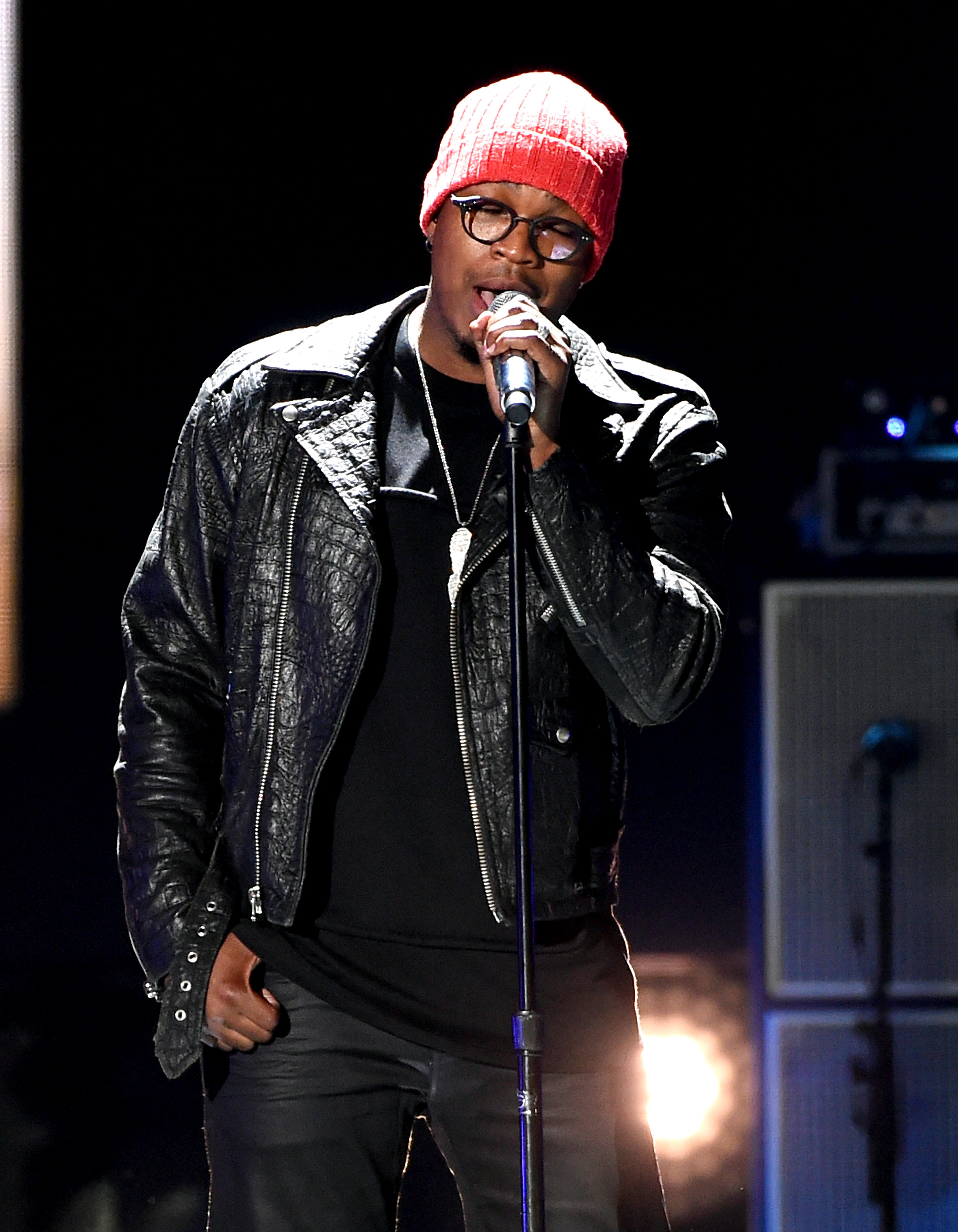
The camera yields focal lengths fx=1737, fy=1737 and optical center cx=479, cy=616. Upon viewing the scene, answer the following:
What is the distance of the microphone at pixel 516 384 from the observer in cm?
132

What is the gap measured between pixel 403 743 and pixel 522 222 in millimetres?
526

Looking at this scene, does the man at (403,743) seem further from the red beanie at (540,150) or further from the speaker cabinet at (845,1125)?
the speaker cabinet at (845,1125)

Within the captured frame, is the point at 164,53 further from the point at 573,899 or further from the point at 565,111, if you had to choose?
the point at 573,899

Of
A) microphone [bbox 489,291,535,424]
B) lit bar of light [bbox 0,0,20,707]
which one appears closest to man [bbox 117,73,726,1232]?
microphone [bbox 489,291,535,424]

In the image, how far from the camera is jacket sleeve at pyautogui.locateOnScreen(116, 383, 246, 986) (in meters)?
1.68

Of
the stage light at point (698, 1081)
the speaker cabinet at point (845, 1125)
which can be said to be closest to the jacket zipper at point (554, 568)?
the stage light at point (698, 1081)

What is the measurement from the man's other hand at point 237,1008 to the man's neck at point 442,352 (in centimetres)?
62

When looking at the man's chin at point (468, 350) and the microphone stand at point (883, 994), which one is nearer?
the man's chin at point (468, 350)

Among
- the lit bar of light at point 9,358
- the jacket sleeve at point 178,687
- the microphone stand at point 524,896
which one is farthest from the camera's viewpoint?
the lit bar of light at point 9,358

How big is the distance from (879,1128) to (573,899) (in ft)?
5.81

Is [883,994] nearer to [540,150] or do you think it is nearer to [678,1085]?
[678,1085]

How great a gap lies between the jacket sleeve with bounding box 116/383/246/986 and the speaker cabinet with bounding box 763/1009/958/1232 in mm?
1791

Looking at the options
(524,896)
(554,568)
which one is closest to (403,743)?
(554,568)

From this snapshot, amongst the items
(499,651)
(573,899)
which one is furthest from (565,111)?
(573,899)
